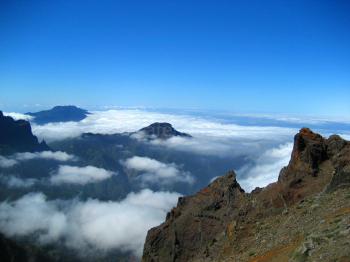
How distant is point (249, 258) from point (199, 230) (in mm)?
31431

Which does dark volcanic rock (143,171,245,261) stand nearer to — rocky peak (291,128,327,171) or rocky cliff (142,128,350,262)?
rocky cliff (142,128,350,262)

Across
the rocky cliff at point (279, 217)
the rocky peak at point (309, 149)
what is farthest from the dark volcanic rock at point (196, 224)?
the rocky peak at point (309, 149)

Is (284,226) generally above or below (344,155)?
below

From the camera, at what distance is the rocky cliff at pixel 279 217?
29781 millimetres

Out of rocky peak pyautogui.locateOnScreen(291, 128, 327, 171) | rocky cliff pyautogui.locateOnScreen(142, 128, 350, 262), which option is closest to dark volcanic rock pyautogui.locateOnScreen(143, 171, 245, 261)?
rocky cliff pyautogui.locateOnScreen(142, 128, 350, 262)

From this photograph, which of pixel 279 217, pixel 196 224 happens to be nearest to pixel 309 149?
pixel 279 217

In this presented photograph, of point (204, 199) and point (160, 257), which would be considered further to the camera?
point (204, 199)

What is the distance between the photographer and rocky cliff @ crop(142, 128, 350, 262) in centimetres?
2978

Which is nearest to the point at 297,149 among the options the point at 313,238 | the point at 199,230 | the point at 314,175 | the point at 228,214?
the point at 314,175

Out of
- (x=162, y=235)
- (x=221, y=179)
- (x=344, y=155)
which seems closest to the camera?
(x=344, y=155)

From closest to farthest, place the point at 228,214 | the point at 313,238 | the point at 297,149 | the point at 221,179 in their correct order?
the point at 313,238 → the point at 297,149 → the point at 228,214 → the point at 221,179

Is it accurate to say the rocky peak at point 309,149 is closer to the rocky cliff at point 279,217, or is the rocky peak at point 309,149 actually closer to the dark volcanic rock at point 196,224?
the rocky cliff at point 279,217

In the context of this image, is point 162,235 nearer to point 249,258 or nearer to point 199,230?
point 199,230

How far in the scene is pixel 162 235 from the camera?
7088 centimetres
